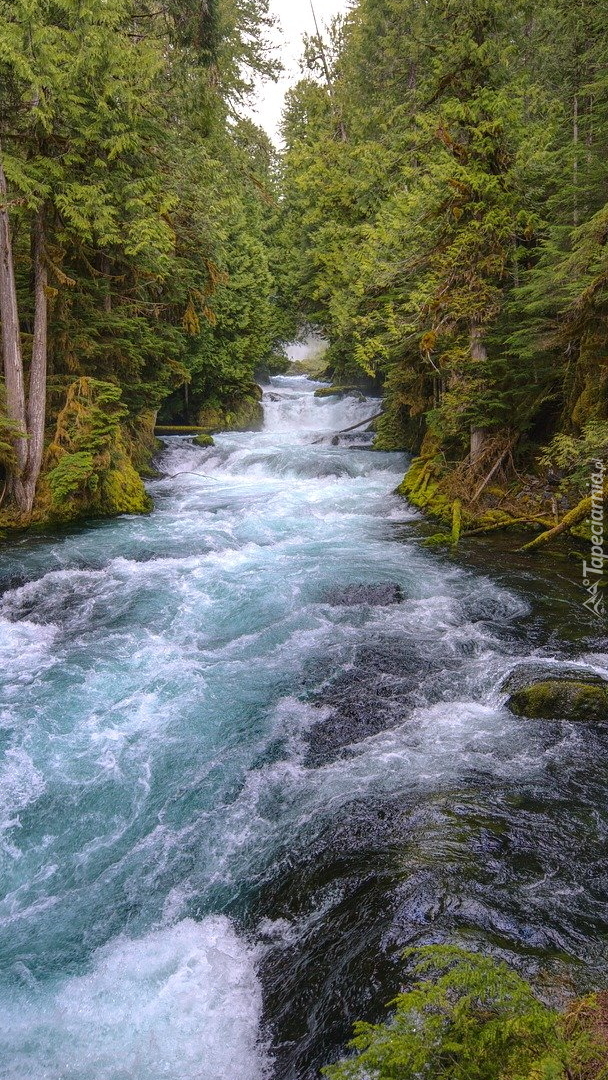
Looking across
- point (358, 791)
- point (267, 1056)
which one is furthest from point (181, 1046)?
point (358, 791)

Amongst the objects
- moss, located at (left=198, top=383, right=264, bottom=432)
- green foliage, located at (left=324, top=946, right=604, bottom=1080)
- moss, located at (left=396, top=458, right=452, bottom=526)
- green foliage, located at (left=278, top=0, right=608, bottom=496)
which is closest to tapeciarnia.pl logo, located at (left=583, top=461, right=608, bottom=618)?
green foliage, located at (left=278, top=0, right=608, bottom=496)

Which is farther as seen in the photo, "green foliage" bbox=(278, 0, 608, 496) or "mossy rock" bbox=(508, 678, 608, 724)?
"green foliage" bbox=(278, 0, 608, 496)

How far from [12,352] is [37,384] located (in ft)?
2.60

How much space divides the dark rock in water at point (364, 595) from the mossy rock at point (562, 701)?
3153mm

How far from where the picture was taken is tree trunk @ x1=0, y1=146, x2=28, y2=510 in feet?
38.3

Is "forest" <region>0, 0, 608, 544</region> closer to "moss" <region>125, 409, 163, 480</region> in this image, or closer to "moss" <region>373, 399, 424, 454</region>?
"moss" <region>125, 409, 163, 480</region>

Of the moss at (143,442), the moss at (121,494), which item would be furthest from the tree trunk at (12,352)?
the moss at (143,442)

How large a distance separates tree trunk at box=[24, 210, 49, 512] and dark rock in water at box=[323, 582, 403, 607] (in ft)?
23.1

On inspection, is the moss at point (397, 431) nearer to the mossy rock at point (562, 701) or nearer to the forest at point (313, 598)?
the forest at point (313, 598)

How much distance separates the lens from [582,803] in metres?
4.86

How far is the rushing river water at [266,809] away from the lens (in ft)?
11.7

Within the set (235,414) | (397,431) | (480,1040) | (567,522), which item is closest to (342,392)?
(235,414)

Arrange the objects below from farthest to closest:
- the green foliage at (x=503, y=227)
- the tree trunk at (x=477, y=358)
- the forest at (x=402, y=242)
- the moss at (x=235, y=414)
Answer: the moss at (x=235, y=414), the tree trunk at (x=477, y=358), the forest at (x=402, y=242), the green foliage at (x=503, y=227)

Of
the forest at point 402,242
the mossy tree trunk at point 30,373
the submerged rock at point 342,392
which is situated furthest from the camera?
the submerged rock at point 342,392
